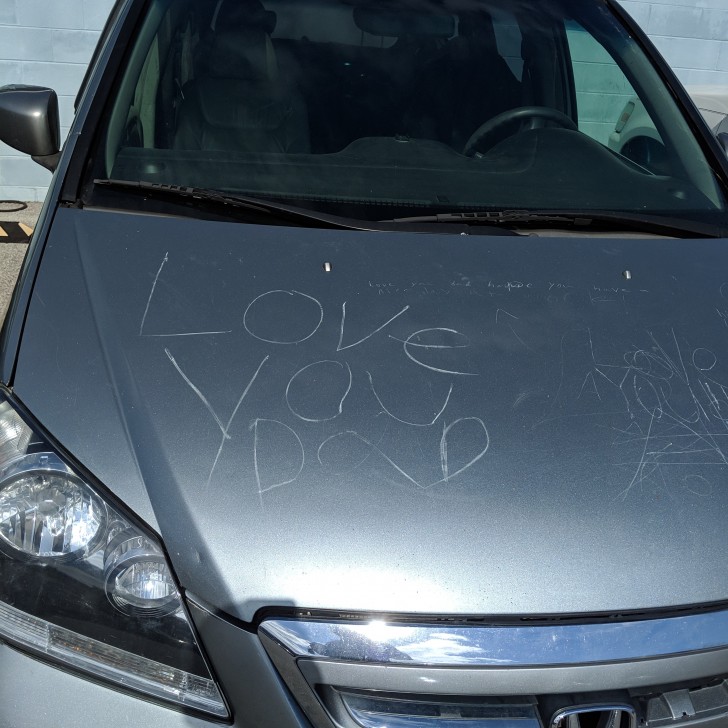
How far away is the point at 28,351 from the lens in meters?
1.73

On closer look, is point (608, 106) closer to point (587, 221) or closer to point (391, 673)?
point (587, 221)

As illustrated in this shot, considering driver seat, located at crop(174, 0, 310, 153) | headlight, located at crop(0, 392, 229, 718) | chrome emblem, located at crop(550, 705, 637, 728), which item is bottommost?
chrome emblem, located at crop(550, 705, 637, 728)

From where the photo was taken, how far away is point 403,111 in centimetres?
264

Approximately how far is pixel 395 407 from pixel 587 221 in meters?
0.90

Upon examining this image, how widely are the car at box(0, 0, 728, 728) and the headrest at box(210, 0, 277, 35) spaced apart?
0.10m

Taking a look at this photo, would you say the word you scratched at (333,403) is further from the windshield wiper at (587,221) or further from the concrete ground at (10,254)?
the concrete ground at (10,254)

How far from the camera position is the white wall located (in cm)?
663

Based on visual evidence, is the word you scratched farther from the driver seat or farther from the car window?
the car window

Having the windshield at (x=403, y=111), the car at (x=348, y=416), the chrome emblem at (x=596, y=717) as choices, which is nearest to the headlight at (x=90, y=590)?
the car at (x=348, y=416)

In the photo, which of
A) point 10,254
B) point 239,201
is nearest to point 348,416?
point 239,201

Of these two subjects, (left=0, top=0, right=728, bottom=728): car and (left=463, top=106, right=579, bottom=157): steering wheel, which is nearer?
(left=0, top=0, right=728, bottom=728): car

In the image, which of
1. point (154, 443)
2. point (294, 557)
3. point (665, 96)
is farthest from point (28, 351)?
point (665, 96)

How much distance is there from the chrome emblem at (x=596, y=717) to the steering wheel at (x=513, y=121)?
63.3 inches

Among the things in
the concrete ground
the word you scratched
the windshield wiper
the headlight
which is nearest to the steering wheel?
the windshield wiper
